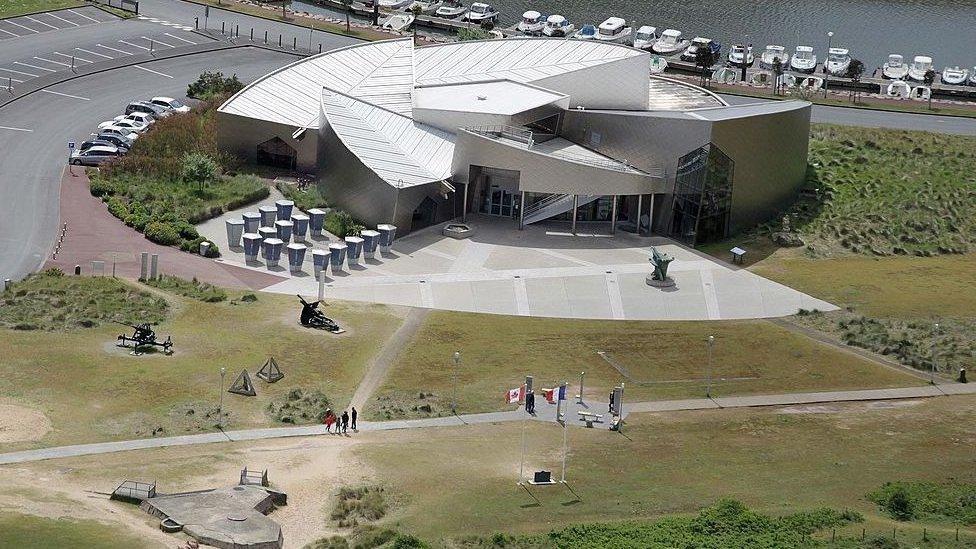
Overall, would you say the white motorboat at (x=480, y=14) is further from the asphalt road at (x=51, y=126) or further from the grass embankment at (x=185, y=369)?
the grass embankment at (x=185, y=369)

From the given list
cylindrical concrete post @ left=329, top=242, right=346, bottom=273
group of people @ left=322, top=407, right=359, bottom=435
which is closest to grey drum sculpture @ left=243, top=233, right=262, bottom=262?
cylindrical concrete post @ left=329, top=242, right=346, bottom=273

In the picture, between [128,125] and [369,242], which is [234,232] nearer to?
[369,242]

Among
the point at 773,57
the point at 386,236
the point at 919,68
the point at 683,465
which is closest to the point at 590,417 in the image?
the point at 683,465

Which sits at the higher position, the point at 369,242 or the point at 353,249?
the point at 369,242

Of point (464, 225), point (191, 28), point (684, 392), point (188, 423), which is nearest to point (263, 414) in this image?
point (188, 423)

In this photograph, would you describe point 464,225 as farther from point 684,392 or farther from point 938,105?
point 938,105

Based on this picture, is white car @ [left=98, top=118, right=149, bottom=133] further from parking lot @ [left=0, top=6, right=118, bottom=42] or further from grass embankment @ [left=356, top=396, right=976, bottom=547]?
grass embankment @ [left=356, top=396, right=976, bottom=547]
